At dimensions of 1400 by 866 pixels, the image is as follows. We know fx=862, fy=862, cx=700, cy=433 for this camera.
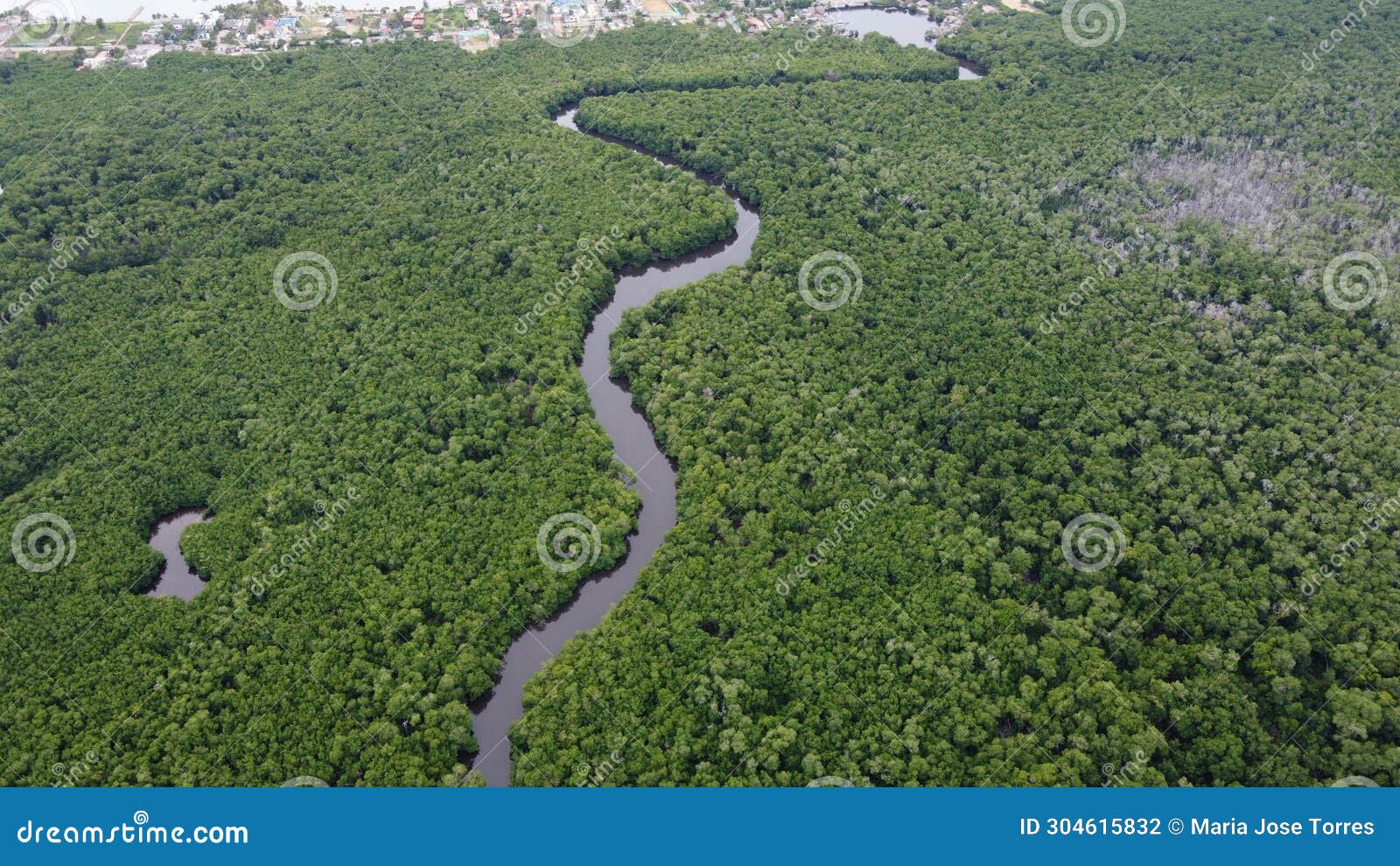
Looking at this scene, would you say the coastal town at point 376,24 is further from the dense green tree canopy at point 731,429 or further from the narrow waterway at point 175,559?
the narrow waterway at point 175,559

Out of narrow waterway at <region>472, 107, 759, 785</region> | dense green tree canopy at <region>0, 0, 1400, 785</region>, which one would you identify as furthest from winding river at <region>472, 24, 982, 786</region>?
dense green tree canopy at <region>0, 0, 1400, 785</region>

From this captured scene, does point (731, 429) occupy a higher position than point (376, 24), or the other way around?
point (376, 24)

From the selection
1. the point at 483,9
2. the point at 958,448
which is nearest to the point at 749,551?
the point at 958,448

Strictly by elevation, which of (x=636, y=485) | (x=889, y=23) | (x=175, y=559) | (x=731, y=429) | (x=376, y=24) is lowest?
(x=175, y=559)

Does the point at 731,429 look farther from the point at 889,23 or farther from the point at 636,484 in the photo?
the point at 889,23

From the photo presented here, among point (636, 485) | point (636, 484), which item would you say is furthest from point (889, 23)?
point (636, 485)

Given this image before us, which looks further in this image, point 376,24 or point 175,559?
point 376,24
